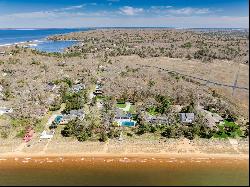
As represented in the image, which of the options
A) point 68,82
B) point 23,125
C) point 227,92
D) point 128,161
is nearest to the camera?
point 128,161

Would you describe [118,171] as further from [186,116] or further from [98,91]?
[98,91]

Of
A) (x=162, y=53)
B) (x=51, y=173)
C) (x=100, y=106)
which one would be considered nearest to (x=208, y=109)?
(x=100, y=106)

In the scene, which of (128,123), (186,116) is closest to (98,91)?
(128,123)

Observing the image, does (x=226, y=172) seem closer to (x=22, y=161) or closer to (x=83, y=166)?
(x=83, y=166)

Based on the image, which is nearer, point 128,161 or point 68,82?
point 128,161

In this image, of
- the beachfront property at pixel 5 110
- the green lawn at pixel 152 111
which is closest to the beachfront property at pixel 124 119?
the green lawn at pixel 152 111

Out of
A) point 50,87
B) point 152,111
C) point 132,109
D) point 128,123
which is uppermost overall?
point 50,87
